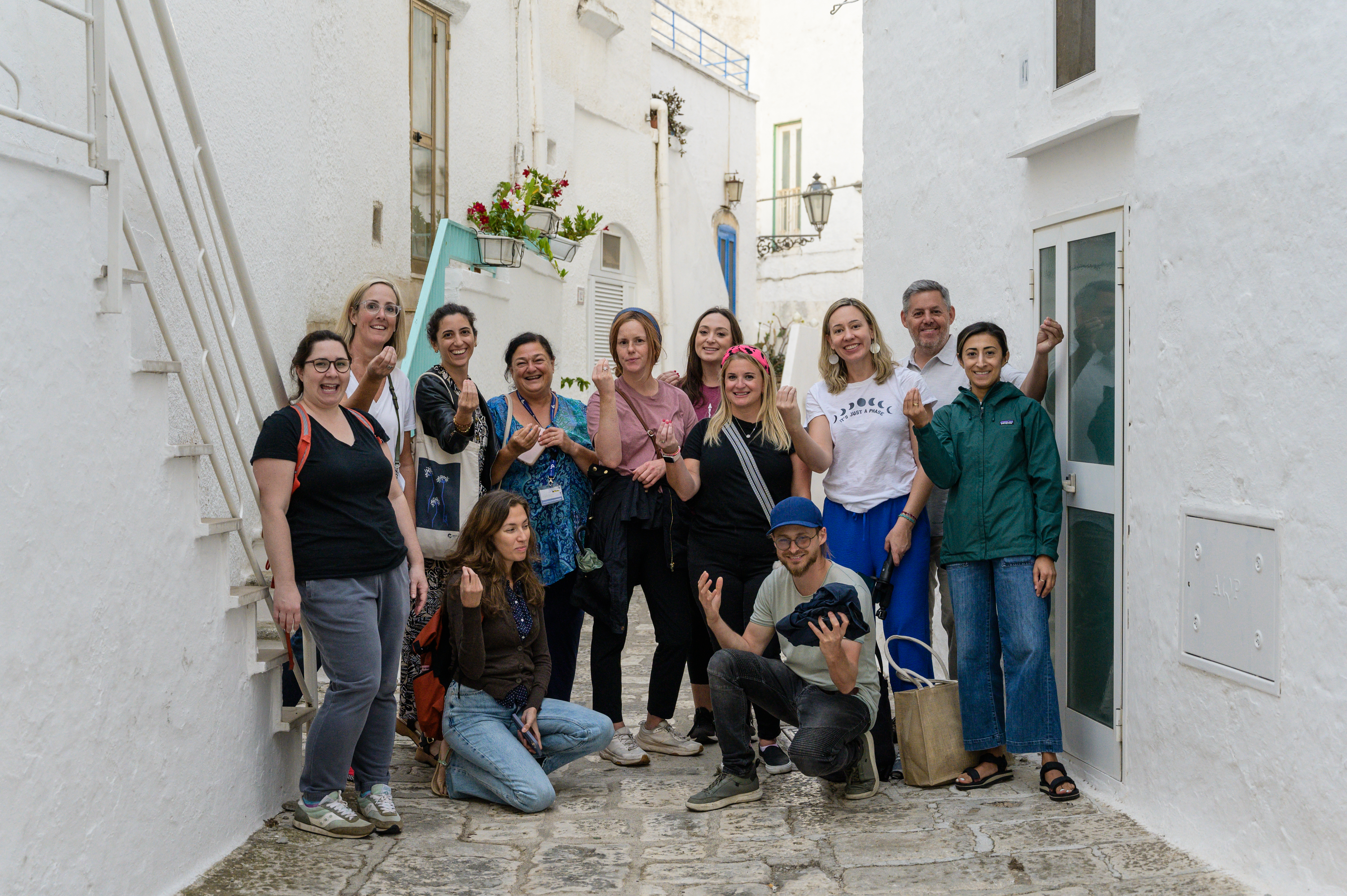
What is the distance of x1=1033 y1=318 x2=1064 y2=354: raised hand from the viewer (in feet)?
15.7

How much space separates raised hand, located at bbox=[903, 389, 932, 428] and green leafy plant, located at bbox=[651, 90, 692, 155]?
11834 mm

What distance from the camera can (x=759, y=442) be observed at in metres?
4.93

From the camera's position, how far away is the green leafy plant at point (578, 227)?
1083 centimetres

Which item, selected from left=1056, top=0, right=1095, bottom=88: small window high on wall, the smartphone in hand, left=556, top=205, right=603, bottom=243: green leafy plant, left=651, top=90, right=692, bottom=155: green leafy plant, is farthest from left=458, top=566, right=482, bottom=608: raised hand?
left=651, top=90, right=692, bottom=155: green leafy plant

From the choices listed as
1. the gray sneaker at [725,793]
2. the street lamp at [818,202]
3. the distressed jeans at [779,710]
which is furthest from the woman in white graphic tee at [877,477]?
the street lamp at [818,202]

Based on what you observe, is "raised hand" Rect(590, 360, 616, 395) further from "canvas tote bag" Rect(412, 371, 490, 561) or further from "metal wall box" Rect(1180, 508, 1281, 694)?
"metal wall box" Rect(1180, 508, 1281, 694)

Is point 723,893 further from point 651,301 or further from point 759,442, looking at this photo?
point 651,301

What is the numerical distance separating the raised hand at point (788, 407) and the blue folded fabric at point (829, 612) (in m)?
0.74

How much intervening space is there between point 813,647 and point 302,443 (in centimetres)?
202

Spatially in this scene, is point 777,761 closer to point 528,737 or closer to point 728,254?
point 528,737

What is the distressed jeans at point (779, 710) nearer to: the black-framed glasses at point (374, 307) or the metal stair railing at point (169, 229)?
the metal stair railing at point (169, 229)

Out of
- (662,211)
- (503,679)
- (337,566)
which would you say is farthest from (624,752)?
(662,211)

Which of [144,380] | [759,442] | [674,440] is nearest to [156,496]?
[144,380]

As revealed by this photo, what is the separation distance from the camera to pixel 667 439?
15.5 ft
